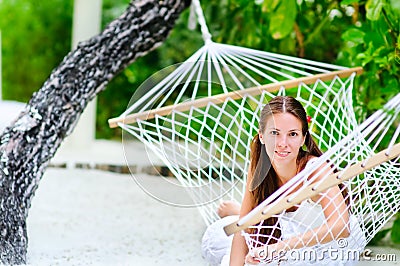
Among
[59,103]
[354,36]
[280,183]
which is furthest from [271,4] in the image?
[280,183]

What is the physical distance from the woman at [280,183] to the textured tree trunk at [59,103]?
0.56 m

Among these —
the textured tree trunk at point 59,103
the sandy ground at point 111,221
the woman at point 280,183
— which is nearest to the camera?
the woman at point 280,183

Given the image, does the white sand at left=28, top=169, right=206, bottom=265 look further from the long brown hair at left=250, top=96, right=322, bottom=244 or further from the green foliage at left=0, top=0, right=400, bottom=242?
the green foliage at left=0, top=0, right=400, bottom=242

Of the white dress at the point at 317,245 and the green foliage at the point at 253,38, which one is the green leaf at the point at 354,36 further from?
the white dress at the point at 317,245

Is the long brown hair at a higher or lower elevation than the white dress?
higher

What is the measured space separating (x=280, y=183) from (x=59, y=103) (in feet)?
2.16

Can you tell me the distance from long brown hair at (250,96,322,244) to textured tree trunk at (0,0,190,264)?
1.93 feet

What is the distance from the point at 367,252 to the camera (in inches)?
77.8

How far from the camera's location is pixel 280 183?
1.46 m

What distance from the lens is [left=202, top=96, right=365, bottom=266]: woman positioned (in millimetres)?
1337

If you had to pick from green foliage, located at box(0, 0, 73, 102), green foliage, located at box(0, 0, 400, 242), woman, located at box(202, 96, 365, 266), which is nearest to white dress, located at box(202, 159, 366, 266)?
woman, located at box(202, 96, 365, 266)

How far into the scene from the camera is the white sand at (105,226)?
187 cm

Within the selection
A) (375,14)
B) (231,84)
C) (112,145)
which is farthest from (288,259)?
(112,145)

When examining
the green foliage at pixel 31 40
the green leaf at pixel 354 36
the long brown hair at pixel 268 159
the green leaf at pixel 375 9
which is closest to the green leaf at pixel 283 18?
the green leaf at pixel 354 36
